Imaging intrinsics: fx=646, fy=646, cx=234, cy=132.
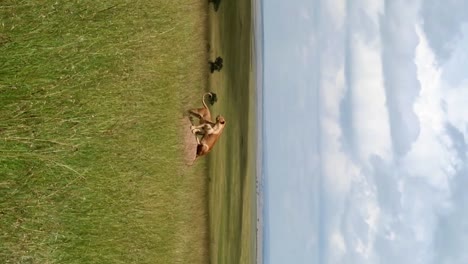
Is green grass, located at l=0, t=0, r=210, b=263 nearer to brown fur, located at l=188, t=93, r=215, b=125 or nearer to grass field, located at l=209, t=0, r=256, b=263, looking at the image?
brown fur, located at l=188, t=93, r=215, b=125

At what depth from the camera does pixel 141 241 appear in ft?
32.2

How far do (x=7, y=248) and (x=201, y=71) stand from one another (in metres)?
6.26

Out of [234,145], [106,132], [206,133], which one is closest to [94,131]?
[106,132]

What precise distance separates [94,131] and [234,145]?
7872 mm

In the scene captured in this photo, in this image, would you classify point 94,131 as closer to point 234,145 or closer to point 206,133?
point 206,133

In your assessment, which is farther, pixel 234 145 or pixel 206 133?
pixel 234 145

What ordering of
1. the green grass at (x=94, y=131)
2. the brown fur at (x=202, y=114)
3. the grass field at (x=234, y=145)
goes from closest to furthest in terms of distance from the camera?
the green grass at (x=94, y=131)
the brown fur at (x=202, y=114)
the grass field at (x=234, y=145)

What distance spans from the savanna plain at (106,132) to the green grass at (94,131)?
16 millimetres

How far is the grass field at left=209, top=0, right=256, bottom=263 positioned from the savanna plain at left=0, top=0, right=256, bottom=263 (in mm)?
107

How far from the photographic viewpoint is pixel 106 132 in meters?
8.84

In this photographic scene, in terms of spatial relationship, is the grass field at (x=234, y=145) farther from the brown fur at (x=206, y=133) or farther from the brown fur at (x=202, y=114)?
the brown fur at (x=202, y=114)

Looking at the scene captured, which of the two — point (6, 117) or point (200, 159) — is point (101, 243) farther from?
point (200, 159)

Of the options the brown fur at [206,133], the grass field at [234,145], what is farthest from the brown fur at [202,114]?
the grass field at [234,145]

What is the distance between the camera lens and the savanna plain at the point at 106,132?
7.38 m
